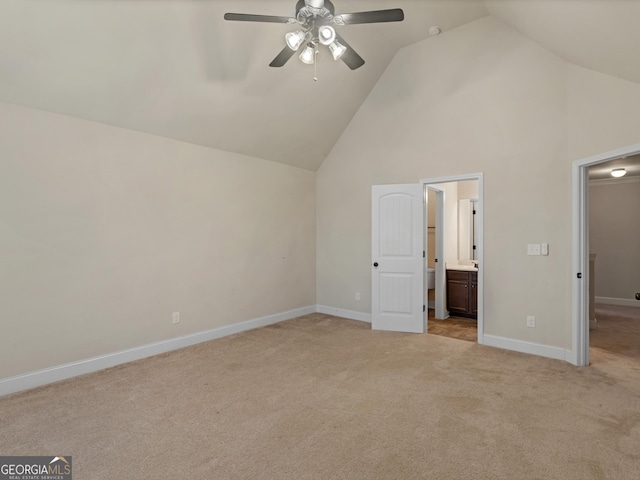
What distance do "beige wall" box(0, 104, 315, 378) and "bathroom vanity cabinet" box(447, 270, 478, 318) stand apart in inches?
115

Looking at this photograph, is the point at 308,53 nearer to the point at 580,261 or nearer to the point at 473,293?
the point at 580,261

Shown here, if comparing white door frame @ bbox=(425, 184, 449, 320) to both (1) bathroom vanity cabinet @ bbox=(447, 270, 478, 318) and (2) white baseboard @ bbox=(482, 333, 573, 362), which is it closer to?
(1) bathroom vanity cabinet @ bbox=(447, 270, 478, 318)

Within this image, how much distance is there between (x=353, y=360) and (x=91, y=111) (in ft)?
11.7

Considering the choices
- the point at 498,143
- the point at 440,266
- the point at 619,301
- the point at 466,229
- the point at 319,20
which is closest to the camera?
the point at 319,20

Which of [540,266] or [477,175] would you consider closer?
[540,266]

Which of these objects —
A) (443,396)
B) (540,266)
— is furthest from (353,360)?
(540,266)

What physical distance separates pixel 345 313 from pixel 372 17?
417cm

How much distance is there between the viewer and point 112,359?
3.53 m

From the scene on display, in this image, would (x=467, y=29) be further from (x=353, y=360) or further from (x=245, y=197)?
(x=353, y=360)

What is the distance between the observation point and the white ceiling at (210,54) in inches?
103

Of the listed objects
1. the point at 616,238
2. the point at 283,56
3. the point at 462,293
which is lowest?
Result: the point at 462,293

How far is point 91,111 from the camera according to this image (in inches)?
129

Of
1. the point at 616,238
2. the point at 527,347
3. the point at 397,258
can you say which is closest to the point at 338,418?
the point at 527,347

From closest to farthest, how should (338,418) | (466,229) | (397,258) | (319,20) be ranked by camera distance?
(338,418), (319,20), (397,258), (466,229)
